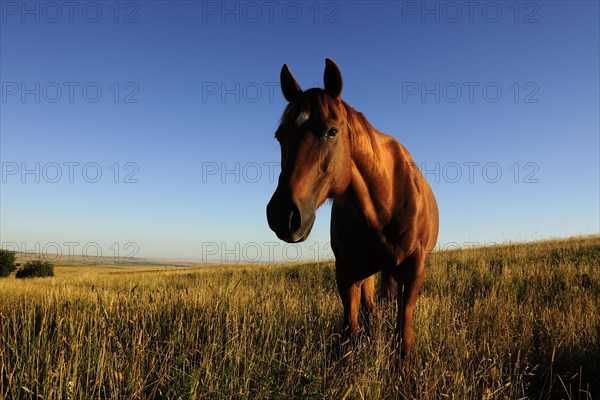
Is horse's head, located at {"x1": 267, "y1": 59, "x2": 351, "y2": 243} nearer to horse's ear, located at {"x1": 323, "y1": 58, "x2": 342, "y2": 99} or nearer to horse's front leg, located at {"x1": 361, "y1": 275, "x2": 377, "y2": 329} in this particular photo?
horse's ear, located at {"x1": 323, "y1": 58, "x2": 342, "y2": 99}

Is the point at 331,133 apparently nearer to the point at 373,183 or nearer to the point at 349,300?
the point at 373,183

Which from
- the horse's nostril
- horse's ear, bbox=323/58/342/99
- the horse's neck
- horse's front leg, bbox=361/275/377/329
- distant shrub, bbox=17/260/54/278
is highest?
horse's ear, bbox=323/58/342/99

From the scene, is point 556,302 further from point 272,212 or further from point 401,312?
point 272,212

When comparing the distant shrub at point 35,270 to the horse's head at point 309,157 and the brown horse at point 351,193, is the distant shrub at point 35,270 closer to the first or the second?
the brown horse at point 351,193

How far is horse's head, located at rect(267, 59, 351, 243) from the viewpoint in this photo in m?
2.61

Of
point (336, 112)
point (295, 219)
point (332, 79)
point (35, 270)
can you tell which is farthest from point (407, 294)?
point (35, 270)

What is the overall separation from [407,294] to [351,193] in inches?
49.4

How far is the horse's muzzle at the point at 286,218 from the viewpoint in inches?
102

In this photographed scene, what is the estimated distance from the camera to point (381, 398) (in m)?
3.03

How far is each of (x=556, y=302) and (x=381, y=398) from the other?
17.6 ft

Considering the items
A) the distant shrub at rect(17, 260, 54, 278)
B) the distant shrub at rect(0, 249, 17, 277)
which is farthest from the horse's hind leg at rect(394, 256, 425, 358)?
the distant shrub at rect(0, 249, 17, 277)

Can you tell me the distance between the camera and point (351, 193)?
356cm

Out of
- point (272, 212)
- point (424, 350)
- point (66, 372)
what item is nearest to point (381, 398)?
point (424, 350)

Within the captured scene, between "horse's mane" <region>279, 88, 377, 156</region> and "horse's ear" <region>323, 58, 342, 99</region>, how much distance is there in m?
0.08
